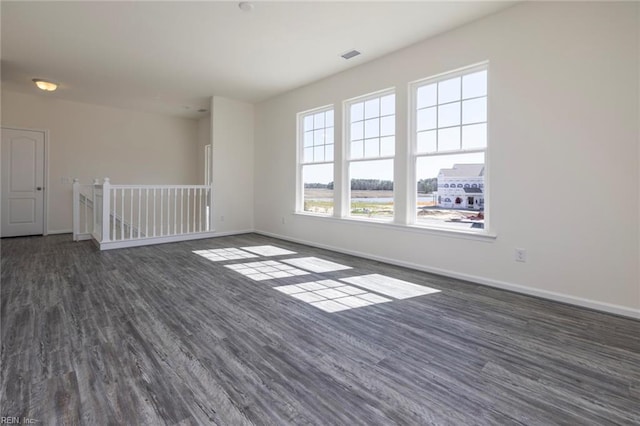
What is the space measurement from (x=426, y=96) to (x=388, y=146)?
76 centimetres

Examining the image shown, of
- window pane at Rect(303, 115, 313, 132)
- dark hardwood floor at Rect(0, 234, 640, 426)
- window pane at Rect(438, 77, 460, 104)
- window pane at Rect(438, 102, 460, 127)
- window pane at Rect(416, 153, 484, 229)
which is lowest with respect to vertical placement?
dark hardwood floor at Rect(0, 234, 640, 426)

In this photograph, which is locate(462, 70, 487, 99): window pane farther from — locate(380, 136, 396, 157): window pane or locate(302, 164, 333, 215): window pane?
locate(302, 164, 333, 215): window pane

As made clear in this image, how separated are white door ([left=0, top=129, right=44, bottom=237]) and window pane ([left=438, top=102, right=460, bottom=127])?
7.20 m

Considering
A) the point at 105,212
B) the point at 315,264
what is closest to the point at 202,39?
the point at 105,212

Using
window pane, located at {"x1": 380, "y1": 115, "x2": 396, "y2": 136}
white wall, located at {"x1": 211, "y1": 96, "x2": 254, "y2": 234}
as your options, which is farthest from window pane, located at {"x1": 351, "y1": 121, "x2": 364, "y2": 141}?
white wall, located at {"x1": 211, "y1": 96, "x2": 254, "y2": 234}

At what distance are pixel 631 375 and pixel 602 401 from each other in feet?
1.35

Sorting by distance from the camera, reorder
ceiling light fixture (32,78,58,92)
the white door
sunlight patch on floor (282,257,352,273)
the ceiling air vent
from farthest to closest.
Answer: the white door → ceiling light fixture (32,78,58,92) → the ceiling air vent → sunlight patch on floor (282,257,352,273)

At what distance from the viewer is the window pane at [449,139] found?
348cm

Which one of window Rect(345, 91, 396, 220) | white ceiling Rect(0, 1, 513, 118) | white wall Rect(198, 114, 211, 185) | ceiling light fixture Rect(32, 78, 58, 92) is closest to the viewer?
white ceiling Rect(0, 1, 513, 118)

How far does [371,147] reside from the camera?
441 cm

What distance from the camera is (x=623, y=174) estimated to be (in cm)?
246

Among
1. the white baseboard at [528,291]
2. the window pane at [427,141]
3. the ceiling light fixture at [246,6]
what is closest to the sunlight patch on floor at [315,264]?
the white baseboard at [528,291]

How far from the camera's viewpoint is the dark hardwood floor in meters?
1.38

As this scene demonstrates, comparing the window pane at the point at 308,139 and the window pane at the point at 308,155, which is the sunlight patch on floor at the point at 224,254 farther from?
the window pane at the point at 308,139
